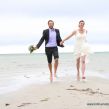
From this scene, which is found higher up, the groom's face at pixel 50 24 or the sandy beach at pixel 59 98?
the groom's face at pixel 50 24

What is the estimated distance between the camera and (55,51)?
11914 millimetres

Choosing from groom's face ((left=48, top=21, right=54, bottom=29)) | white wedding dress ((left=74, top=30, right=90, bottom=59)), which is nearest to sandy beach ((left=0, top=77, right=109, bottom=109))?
white wedding dress ((left=74, top=30, right=90, bottom=59))

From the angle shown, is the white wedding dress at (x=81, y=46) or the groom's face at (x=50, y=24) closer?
the groom's face at (x=50, y=24)

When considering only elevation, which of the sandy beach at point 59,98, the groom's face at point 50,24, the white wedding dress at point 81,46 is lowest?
the sandy beach at point 59,98

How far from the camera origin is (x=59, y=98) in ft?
27.3

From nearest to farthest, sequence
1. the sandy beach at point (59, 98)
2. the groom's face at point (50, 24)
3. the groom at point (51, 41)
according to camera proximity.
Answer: the sandy beach at point (59, 98)
the groom's face at point (50, 24)
the groom at point (51, 41)

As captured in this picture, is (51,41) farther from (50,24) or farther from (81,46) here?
(81,46)

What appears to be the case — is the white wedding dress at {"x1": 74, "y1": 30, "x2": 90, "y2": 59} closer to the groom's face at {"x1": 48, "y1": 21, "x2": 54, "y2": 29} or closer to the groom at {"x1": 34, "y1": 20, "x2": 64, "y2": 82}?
the groom at {"x1": 34, "y1": 20, "x2": 64, "y2": 82}

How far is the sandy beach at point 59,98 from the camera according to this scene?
24.8ft

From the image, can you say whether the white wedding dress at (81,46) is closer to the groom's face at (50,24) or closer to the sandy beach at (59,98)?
the groom's face at (50,24)

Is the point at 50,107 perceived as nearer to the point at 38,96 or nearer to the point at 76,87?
the point at 38,96

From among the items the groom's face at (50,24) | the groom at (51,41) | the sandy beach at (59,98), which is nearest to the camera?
the sandy beach at (59,98)

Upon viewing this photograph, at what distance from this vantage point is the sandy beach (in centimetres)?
755

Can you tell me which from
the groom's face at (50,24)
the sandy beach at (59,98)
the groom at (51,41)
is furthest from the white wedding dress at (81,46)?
the sandy beach at (59,98)
